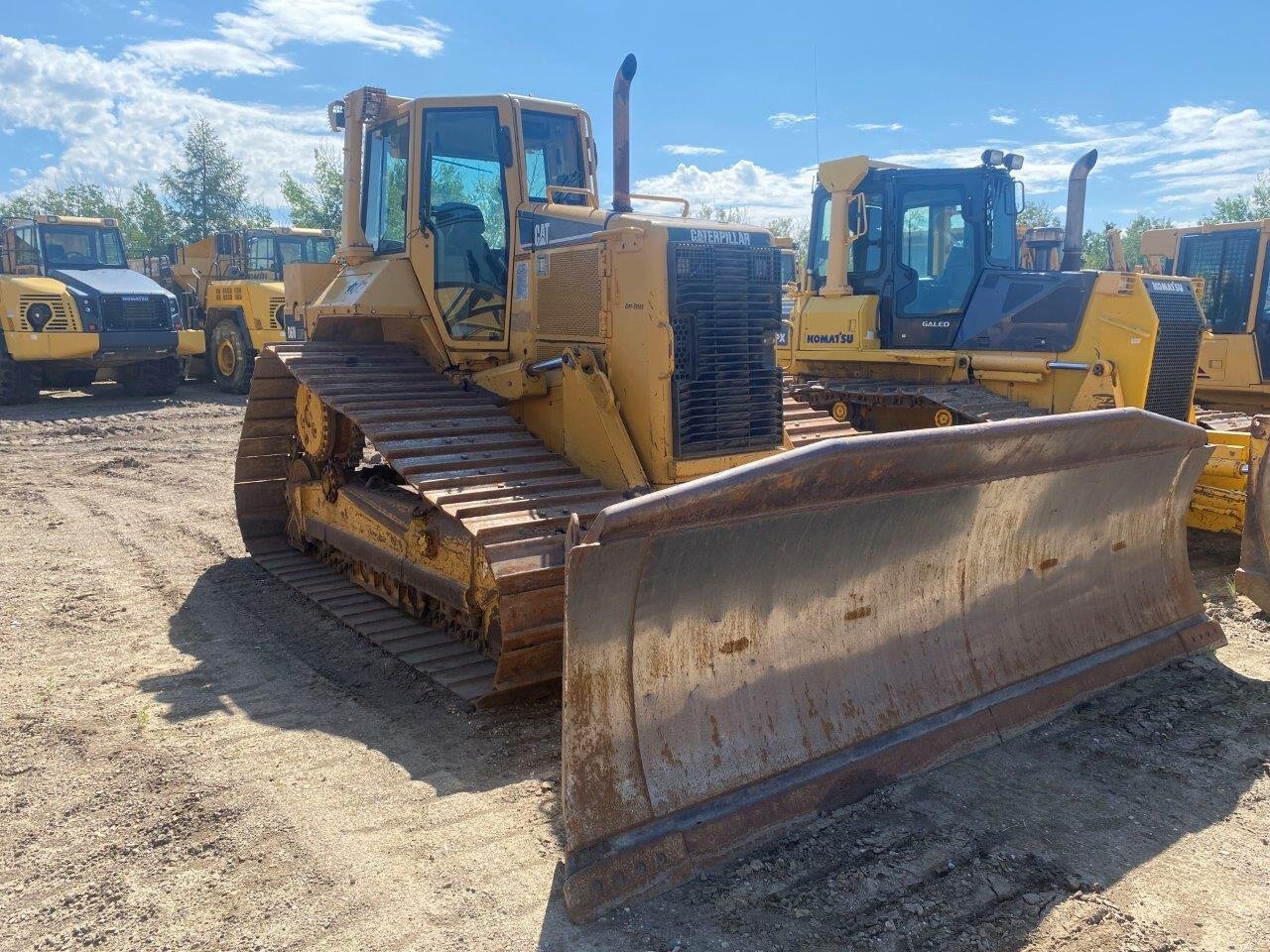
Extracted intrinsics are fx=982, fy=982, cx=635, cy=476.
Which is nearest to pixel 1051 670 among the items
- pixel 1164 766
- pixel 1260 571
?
pixel 1164 766

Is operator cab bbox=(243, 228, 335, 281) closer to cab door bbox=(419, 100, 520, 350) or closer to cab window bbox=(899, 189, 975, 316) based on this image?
cab window bbox=(899, 189, 975, 316)

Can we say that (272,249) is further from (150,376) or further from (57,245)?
(57,245)

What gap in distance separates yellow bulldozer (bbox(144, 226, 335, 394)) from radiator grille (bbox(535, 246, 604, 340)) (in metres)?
12.9

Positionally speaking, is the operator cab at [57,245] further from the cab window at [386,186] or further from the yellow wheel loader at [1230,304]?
the yellow wheel loader at [1230,304]

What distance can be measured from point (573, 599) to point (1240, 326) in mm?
11024

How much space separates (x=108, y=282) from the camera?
16.1 metres

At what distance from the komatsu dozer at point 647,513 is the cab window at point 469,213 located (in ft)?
0.06

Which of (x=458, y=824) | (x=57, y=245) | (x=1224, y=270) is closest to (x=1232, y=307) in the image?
(x=1224, y=270)

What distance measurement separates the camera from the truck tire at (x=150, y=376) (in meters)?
16.8

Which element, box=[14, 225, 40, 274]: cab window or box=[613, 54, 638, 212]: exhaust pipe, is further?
box=[14, 225, 40, 274]: cab window

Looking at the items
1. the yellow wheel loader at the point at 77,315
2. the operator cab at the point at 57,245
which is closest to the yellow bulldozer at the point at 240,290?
the yellow wheel loader at the point at 77,315

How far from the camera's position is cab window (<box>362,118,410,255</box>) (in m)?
6.03

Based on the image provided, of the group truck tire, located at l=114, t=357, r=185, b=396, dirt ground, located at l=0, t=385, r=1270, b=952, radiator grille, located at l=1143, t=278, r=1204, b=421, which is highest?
A: radiator grille, located at l=1143, t=278, r=1204, b=421

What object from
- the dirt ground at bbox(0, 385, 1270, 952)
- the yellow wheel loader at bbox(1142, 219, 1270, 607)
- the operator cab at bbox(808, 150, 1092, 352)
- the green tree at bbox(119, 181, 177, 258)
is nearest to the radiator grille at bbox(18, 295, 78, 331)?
the dirt ground at bbox(0, 385, 1270, 952)
